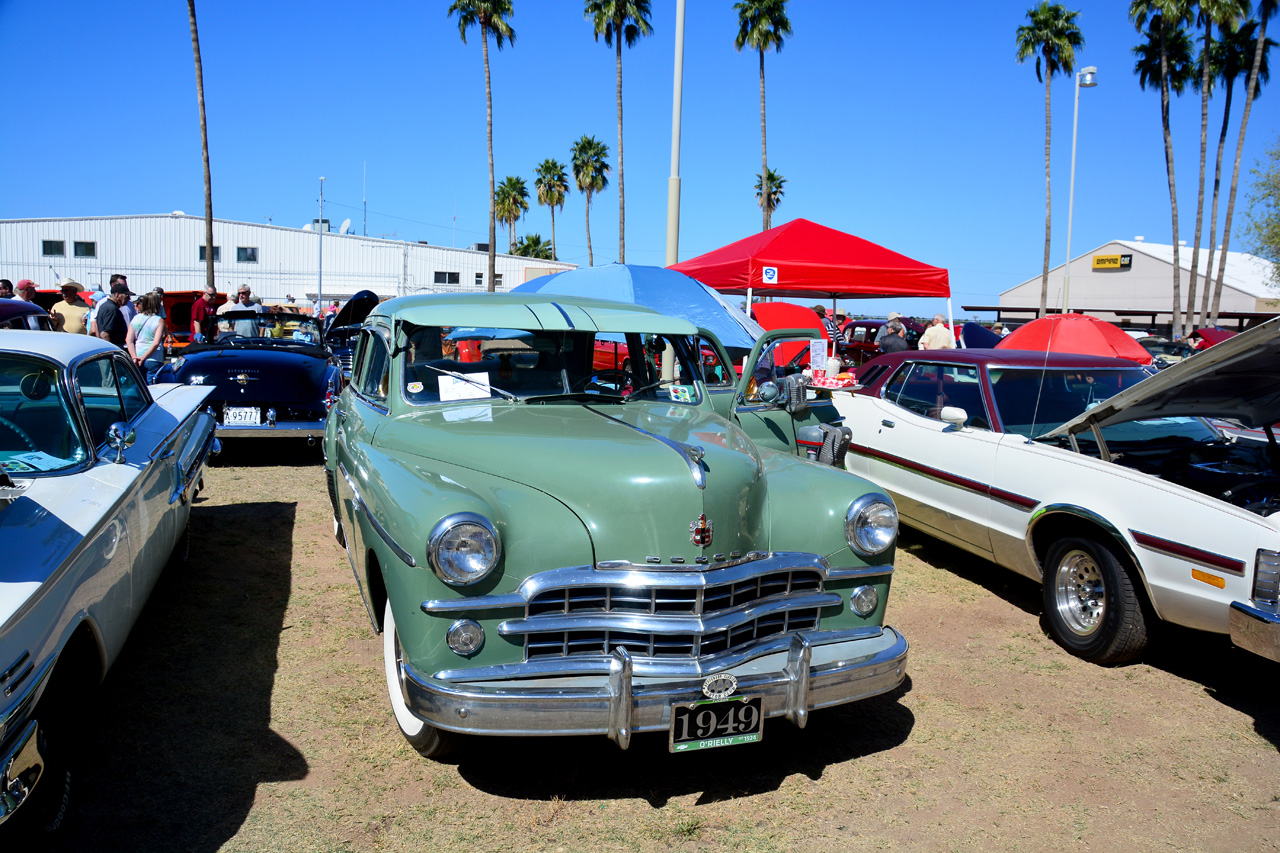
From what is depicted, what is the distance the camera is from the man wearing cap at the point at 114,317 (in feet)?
30.9

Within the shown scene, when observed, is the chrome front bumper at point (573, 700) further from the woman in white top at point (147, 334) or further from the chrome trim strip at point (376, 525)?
the woman in white top at point (147, 334)

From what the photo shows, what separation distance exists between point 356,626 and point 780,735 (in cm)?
234

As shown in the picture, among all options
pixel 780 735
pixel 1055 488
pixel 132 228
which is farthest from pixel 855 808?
pixel 132 228

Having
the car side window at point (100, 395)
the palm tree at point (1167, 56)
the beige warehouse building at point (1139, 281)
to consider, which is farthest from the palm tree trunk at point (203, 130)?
the beige warehouse building at point (1139, 281)

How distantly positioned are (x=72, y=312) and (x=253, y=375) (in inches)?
102

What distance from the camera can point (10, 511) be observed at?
2.94 m

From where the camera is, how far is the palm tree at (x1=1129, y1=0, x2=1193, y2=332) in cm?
2795

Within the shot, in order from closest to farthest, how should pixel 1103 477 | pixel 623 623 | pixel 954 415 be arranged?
pixel 623 623, pixel 1103 477, pixel 954 415

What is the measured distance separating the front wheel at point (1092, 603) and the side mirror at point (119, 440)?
15.3 feet

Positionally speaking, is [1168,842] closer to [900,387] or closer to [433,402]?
[433,402]

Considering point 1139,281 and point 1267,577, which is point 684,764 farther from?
point 1139,281

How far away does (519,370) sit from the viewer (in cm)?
431

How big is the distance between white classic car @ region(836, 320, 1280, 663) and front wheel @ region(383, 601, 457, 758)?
128 inches

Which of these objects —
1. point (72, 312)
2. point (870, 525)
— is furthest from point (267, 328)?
point (870, 525)
